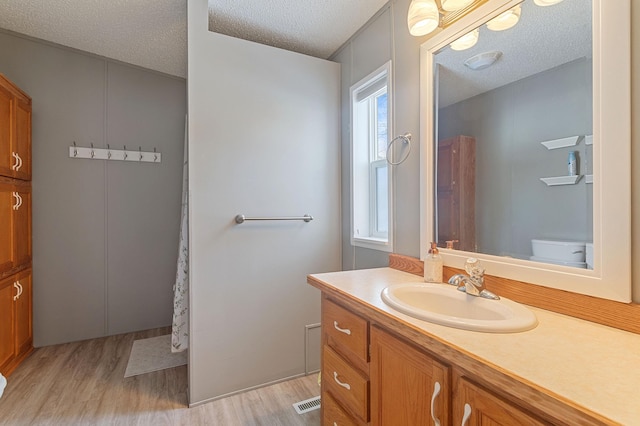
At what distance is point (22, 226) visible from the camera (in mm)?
2230

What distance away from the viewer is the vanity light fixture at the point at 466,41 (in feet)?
4.00

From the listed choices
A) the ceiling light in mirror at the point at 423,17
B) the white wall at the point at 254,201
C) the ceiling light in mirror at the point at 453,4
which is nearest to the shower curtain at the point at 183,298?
the white wall at the point at 254,201

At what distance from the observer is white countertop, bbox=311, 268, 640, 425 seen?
1.61 feet

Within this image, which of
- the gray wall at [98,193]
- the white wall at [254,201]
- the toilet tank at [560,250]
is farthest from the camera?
the gray wall at [98,193]

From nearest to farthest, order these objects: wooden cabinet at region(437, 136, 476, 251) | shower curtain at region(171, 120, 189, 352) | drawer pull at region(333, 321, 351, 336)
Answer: drawer pull at region(333, 321, 351, 336), wooden cabinet at region(437, 136, 476, 251), shower curtain at region(171, 120, 189, 352)

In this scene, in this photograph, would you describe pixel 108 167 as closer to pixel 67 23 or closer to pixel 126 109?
pixel 126 109

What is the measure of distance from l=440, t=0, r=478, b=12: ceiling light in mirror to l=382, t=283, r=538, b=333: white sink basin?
117 cm

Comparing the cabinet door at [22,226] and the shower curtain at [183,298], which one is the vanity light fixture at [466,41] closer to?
the shower curtain at [183,298]

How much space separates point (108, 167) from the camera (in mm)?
2680

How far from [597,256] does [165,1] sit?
2.55 metres

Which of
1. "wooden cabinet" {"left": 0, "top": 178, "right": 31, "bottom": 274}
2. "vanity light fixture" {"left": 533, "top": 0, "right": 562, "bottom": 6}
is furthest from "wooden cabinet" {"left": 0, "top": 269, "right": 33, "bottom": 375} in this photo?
"vanity light fixture" {"left": 533, "top": 0, "right": 562, "bottom": 6}

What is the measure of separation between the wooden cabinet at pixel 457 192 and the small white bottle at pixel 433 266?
0.08 meters

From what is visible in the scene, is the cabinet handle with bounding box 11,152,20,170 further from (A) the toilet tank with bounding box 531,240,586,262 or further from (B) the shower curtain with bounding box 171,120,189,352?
(A) the toilet tank with bounding box 531,240,586,262

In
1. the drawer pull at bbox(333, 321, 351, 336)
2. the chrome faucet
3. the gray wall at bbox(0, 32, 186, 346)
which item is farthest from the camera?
the gray wall at bbox(0, 32, 186, 346)
